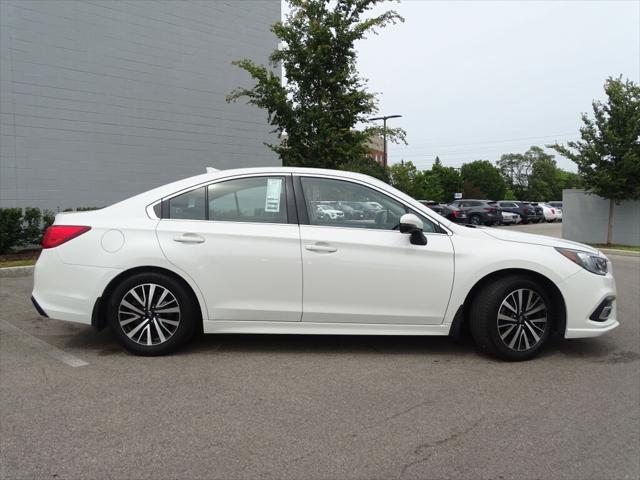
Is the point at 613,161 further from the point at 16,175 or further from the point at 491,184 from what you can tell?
the point at 491,184

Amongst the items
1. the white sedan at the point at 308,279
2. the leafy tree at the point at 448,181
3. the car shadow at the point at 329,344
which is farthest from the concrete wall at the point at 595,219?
the leafy tree at the point at 448,181

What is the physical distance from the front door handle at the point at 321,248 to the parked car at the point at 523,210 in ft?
112

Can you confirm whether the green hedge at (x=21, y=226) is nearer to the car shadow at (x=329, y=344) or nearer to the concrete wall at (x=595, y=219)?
the car shadow at (x=329, y=344)

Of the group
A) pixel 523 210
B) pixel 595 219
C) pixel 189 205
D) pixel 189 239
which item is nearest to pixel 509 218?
pixel 523 210

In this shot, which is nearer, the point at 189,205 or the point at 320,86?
the point at 189,205

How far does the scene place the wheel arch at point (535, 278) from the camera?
4.51 metres

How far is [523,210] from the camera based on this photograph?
3734 cm

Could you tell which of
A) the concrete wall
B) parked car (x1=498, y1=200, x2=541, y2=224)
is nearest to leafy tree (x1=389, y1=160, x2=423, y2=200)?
parked car (x1=498, y1=200, x2=541, y2=224)

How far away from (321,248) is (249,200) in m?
0.80

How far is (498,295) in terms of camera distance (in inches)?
174

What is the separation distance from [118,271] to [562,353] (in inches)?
160

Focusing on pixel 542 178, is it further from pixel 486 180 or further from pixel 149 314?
pixel 149 314

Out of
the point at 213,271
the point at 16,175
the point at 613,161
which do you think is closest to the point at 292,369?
the point at 213,271

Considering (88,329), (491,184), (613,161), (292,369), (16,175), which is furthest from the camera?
(491,184)
